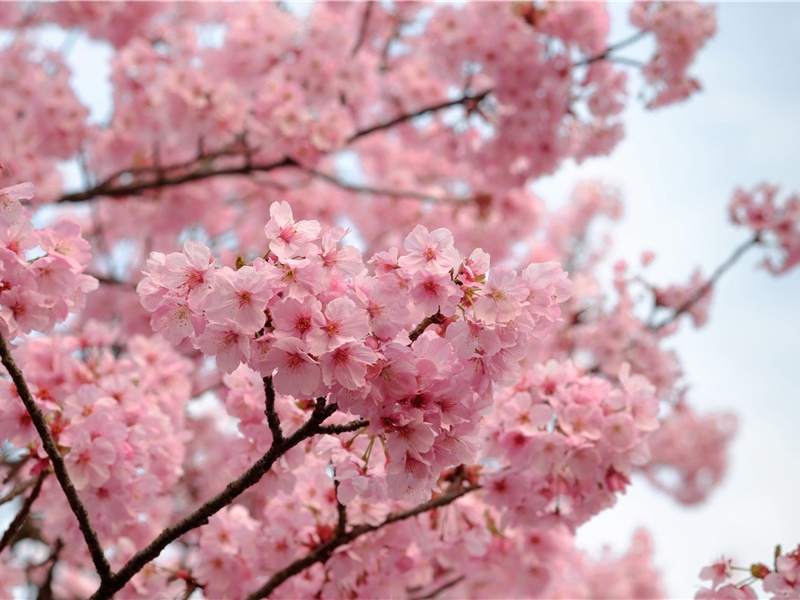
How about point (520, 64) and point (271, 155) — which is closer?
point (520, 64)

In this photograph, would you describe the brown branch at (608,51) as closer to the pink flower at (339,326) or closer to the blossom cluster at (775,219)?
the blossom cluster at (775,219)

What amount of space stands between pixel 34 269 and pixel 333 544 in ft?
4.42

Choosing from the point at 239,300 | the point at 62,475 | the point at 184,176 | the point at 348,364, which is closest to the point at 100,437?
the point at 62,475

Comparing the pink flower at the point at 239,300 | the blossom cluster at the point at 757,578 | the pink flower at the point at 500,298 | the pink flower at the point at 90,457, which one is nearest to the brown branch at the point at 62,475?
the pink flower at the point at 90,457

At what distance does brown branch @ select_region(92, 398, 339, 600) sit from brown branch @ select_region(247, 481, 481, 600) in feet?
2.03

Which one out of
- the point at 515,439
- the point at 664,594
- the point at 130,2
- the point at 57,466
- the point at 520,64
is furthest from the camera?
the point at 664,594

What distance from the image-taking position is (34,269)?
218 centimetres

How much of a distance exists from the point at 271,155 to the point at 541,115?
2.07 meters

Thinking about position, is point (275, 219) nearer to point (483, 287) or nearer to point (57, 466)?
point (483, 287)

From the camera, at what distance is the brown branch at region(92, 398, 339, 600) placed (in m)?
1.90

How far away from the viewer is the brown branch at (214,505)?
74.8 inches

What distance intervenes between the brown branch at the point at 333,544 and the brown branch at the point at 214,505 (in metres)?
0.62

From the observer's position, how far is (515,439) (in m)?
2.64

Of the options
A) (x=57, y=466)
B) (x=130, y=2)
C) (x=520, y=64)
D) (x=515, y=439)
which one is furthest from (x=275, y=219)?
(x=130, y=2)
